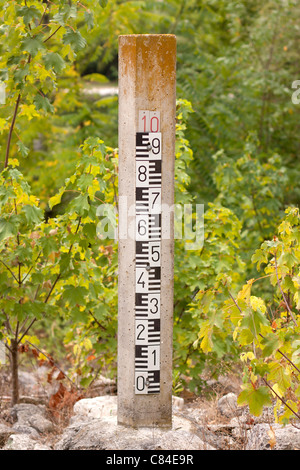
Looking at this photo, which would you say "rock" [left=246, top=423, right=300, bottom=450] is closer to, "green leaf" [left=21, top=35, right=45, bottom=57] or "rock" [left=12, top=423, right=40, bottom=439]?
"rock" [left=12, top=423, right=40, bottom=439]

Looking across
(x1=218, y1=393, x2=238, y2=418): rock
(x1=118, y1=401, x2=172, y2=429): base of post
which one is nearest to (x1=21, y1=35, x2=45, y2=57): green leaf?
(x1=118, y1=401, x2=172, y2=429): base of post

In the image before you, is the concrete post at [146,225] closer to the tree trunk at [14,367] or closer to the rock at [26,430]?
the rock at [26,430]

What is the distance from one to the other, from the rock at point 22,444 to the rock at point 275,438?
137 cm

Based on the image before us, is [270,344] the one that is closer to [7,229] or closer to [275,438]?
[275,438]

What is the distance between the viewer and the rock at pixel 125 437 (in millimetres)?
3773

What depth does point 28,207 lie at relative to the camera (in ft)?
14.7

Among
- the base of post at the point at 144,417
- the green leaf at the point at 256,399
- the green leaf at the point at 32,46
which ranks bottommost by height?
the base of post at the point at 144,417

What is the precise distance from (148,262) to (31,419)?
1677 mm

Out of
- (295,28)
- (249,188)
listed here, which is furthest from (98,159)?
(295,28)

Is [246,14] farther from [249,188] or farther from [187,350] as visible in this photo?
[187,350]

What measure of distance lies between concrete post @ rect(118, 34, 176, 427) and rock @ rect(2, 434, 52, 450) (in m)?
0.60

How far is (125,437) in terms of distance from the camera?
3887mm

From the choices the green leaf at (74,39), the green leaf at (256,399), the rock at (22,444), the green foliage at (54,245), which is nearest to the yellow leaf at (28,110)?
the green foliage at (54,245)

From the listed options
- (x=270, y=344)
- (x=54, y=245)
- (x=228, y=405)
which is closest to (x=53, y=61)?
(x=54, y=245)
